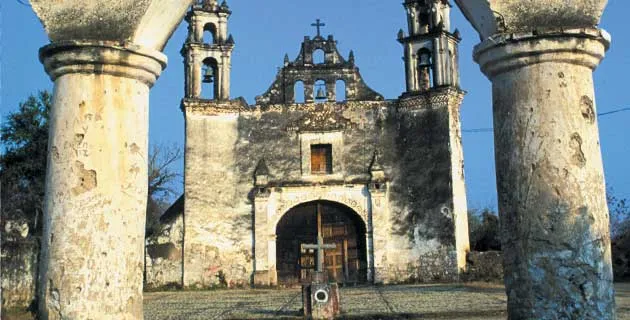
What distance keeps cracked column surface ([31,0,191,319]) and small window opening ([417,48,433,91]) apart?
625 inches

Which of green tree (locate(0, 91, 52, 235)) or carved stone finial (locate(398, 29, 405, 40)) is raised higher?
carved stone finial (locate(398, 29, 405, 40))

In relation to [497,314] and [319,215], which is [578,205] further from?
[319,215]

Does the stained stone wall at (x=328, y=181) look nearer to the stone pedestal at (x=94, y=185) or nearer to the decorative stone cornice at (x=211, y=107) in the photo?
the decorative stone cornice at (x=211, y=107)

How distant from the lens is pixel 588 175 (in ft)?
11.2

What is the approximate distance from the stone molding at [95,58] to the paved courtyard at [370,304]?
637 centimetres

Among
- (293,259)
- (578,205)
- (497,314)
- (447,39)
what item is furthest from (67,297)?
(447,39)

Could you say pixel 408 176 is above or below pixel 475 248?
above

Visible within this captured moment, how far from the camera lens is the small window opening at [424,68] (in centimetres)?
1911

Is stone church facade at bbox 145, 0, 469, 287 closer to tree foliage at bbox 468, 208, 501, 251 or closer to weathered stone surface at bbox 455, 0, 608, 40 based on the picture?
tree foliage at bbox 468, 208, 501, 251

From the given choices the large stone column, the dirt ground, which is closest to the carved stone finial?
the dirt ground

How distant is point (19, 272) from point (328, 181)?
408 inches

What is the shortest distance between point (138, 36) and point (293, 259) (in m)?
15.0

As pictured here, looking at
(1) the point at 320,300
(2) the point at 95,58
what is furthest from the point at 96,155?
(1) the point at 320,300

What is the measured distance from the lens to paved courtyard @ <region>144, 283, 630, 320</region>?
9602mm
